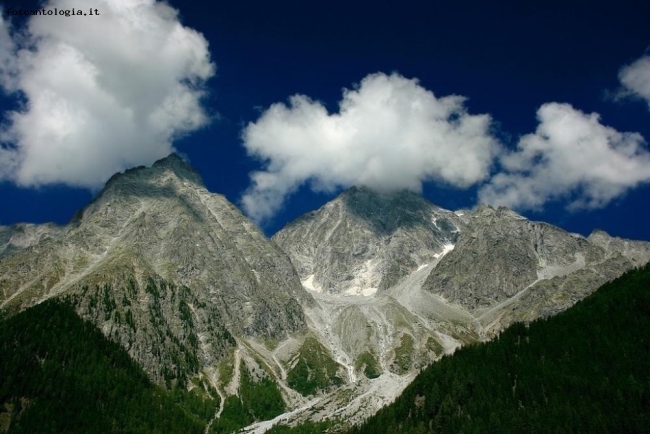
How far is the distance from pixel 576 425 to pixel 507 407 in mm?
21678

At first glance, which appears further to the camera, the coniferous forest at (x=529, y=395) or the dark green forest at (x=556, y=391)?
the coniferous forest at (x=529, y=395)

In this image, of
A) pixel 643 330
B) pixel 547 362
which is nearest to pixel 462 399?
pixel 547 362

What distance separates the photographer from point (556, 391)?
179m

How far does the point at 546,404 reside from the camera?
577 feet

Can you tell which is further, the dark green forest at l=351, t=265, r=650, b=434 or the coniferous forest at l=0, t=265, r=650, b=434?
the coniferous forest at l=0, t=265, r=650, b=434

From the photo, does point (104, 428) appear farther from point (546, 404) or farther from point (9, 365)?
point (546, 404)

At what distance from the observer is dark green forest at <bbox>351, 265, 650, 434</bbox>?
164750 millimetres

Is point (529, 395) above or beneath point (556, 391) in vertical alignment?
above

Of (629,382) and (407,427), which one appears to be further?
(407,427)

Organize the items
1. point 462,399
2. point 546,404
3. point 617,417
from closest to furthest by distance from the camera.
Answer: point 617,417 → point 546,404 → point 462,399

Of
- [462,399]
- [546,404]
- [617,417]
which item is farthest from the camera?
[462,399]

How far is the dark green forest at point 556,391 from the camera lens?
16475cm

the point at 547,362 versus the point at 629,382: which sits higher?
the point at 547,362

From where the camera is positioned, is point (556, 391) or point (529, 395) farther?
point (529, 395)
